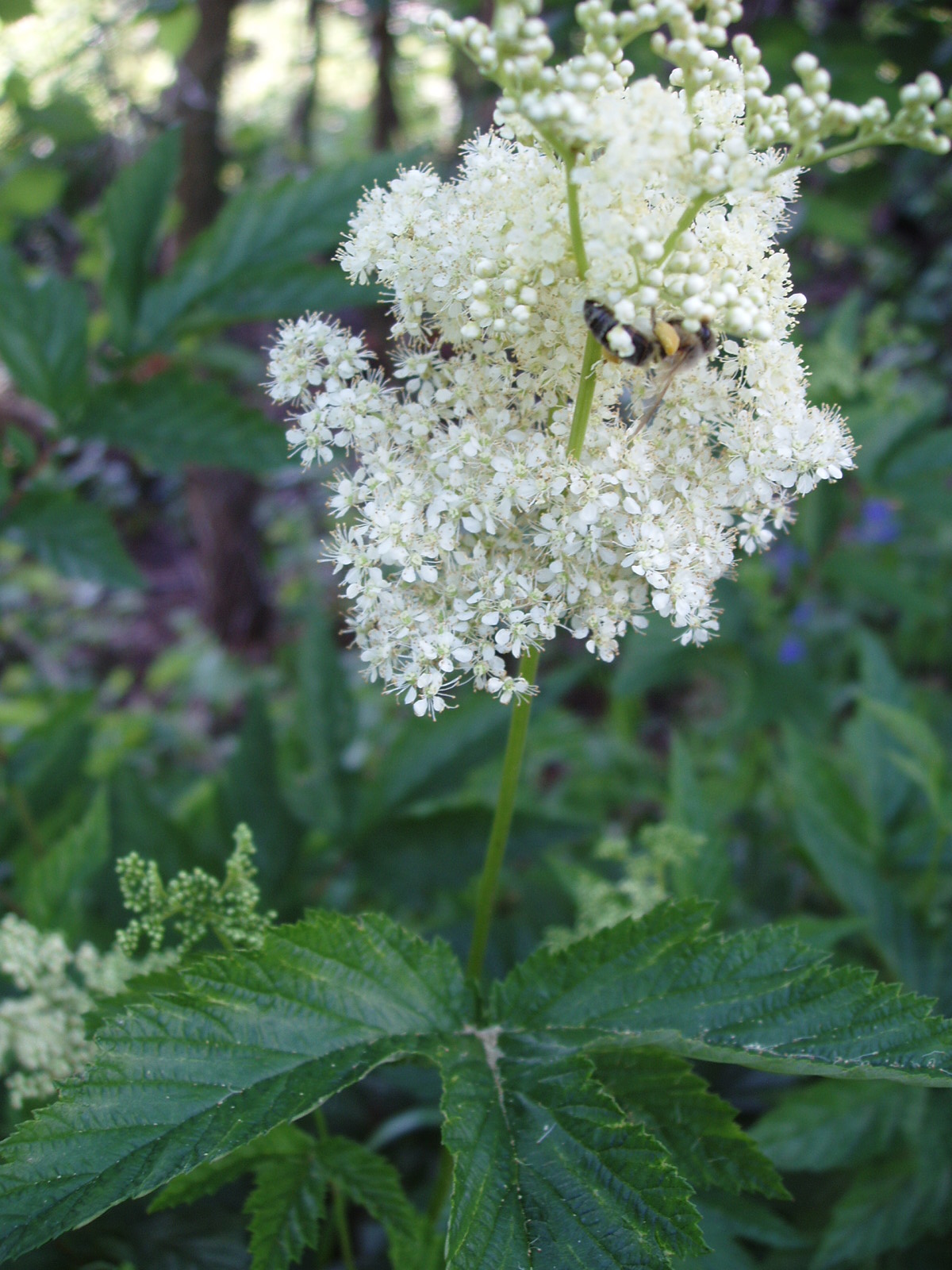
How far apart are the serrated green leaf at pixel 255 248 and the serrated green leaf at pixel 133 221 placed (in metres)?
0.06

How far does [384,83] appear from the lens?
231 inches

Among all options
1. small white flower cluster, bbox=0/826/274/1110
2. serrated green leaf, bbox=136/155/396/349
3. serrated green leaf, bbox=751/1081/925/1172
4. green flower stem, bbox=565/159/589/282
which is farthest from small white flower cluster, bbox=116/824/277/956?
serrated green leaf, bbox=136/155/396/349

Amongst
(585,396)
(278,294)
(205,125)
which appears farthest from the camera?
(205,125)

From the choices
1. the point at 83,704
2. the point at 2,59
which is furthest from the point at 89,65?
the point at 83,704

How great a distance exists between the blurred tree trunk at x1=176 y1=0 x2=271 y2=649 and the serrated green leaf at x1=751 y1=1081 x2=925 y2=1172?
6.03 metres

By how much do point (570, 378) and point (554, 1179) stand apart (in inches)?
53.8

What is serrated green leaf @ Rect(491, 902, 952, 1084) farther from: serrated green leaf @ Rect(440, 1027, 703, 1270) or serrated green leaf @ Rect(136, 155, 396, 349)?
serrated green leaf @ Rect(136, 155, 396, 349)

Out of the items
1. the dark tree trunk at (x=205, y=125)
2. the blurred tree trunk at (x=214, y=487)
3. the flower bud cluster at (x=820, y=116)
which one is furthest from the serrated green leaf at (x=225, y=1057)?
the dark tree trunk at (x=205, y=125)

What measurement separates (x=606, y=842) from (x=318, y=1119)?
139cm

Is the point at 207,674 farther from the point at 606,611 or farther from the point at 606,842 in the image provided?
the point at 606,611

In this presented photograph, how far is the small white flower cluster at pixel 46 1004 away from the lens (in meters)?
1.93

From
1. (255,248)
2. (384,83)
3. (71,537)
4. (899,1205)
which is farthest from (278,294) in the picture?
(384,83)

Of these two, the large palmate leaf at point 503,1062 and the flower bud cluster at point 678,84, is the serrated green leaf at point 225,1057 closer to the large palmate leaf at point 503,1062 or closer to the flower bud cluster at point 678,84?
the large palmate leaf at point 503,1062

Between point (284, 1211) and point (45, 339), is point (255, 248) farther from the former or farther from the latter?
point (284, 1211)
